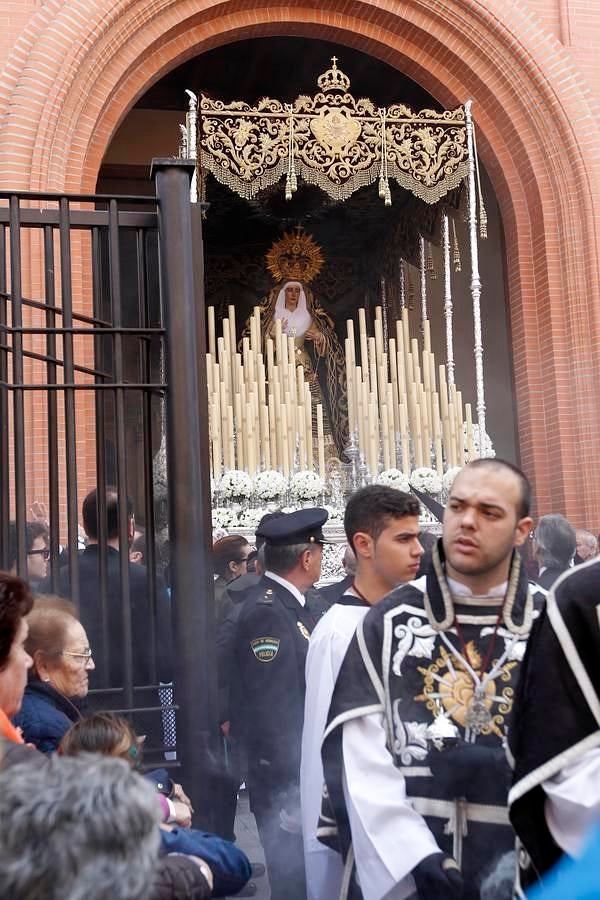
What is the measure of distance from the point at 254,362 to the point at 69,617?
646 cm

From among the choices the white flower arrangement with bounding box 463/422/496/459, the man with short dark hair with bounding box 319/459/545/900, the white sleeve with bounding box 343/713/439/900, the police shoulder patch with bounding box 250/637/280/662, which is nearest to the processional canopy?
the white flower arrangement with bounding box 463/422/496/459

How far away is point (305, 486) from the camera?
916 centimetres

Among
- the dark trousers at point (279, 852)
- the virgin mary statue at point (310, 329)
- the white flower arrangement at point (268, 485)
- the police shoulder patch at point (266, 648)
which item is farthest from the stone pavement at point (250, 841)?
the virgin mary statue at point (310, 329)

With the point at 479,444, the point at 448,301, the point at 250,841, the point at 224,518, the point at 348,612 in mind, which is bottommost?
the point at 250,841

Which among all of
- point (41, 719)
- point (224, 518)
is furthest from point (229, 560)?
point (41, 719)

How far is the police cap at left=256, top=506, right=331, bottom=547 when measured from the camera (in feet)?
14.7

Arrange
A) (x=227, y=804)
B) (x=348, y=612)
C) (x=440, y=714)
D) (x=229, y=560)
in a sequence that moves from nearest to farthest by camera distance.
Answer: (x=440, y=714)
(x=348, y=612)
(x=227, y=804)
(x=229, y=560)

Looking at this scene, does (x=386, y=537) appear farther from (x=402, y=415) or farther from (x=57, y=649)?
(x=402, y=415)

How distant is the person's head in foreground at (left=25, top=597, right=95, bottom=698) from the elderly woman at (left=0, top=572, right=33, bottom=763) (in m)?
0.68

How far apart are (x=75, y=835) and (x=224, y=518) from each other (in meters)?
7.32

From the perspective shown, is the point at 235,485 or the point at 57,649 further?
the point at 235,485

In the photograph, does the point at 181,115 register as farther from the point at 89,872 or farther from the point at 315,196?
the point at 89,872

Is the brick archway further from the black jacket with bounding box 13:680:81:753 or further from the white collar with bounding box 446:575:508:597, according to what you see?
the white collar with bounding box 446:575:508:597

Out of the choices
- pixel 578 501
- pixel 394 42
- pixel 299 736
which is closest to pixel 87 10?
pixel 394 42
